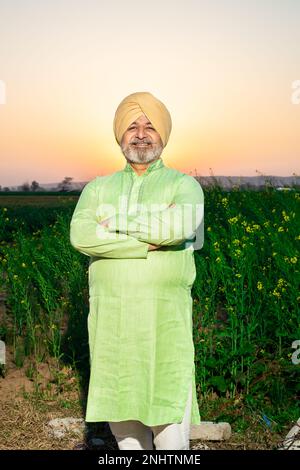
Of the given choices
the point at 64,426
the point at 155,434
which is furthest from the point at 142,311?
the point at 64,426

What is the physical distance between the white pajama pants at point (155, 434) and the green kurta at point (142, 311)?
0.26ft

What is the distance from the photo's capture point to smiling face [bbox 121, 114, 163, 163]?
3.74 metres

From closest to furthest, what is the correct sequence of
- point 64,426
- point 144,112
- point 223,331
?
Answer: 1. point 144,112
2. point 64,426
3. point 223,331

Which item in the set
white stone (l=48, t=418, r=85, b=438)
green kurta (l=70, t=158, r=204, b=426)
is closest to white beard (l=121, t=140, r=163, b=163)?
green kurta (l=70, t=158, r=204, b=426)

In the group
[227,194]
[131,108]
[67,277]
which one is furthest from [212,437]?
[227,194]

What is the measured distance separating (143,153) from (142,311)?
0.76 meters

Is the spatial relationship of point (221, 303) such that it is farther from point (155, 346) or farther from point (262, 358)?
point (155, 346)

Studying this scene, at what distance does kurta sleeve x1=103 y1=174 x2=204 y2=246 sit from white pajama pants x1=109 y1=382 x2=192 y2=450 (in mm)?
792

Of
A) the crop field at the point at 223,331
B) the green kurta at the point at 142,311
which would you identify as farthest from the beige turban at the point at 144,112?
the crop field at the point at 223,331

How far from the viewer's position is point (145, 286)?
361 cm

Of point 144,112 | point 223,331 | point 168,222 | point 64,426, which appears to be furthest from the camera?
point 223,331

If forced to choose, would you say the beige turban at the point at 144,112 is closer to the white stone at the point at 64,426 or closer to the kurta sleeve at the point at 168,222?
the kurta sleeve at the point at 168,222

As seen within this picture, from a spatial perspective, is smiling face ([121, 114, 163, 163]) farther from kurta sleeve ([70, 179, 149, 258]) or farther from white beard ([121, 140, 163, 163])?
kurta sleeve ([70, 179, 149, 258])

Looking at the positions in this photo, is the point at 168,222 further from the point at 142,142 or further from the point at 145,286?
the point at 142,142
